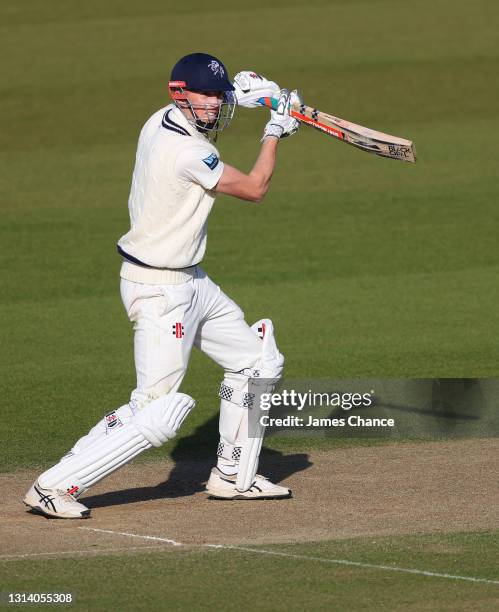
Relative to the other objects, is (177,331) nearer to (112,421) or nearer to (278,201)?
(112,421)

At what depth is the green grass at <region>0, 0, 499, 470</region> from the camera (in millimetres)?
10109

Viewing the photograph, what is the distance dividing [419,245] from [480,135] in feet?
14.4

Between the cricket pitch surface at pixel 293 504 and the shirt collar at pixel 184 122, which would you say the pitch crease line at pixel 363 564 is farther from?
the shirt collar at pixel 184 122

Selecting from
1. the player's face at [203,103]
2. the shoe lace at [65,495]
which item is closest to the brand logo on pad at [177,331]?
the shoe lace at [65,495]

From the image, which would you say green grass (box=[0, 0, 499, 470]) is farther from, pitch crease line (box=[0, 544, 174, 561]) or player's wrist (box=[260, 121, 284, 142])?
player's wrist (box=[260, 121, 284, 142])

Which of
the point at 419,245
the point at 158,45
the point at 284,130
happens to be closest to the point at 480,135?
the point at 419,245

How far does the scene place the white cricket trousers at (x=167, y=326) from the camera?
261 inches

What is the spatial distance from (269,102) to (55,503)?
2.30 metres

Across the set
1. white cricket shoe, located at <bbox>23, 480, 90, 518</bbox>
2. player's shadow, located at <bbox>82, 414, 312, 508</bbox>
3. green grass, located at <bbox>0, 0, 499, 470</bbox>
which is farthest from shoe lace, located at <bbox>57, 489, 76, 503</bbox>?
green grass, located at <bbox>0, 0, 499, 470</bbox>

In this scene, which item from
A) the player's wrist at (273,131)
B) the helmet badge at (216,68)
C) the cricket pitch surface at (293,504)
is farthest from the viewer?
the player's wrist at (273,131)

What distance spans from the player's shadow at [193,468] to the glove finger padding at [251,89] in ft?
6.67

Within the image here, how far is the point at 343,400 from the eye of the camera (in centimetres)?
906

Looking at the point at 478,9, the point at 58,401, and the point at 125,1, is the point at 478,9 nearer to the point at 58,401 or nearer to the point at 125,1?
the point at 125,1

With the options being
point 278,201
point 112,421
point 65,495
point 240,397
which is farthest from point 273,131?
point 278,201
